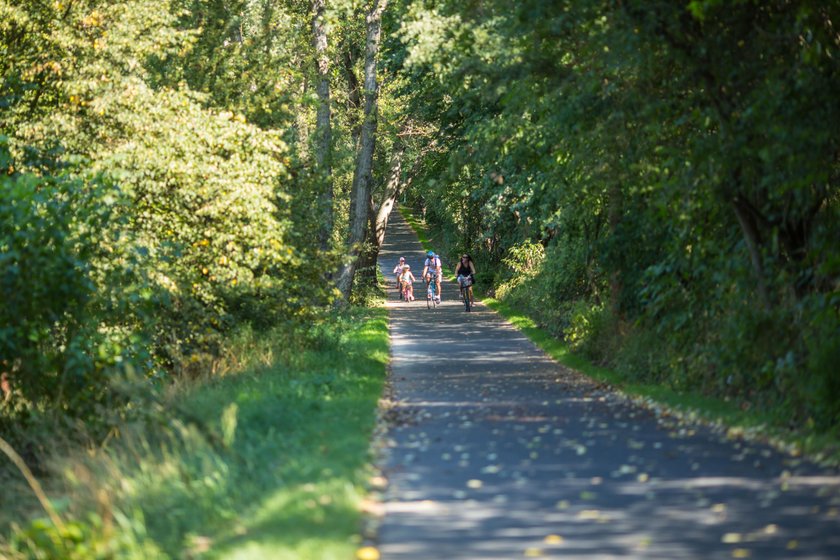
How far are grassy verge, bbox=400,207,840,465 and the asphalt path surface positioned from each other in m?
0.28

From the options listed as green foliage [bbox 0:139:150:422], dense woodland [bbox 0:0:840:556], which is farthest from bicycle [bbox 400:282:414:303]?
green foliage [bbox 0:139:150:422]

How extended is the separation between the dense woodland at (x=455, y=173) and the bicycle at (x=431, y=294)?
11977mm

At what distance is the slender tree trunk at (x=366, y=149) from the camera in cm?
3491

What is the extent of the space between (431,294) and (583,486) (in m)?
30.8

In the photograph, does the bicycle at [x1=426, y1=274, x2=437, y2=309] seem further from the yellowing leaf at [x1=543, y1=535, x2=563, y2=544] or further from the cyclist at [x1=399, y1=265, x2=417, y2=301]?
the yellowing leaf at [x1=543, y1=535, x2=563, y2=544]

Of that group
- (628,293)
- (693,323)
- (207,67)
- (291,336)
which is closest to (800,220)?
(693,323)

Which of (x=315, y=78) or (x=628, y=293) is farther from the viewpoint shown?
(x=315, y=78)

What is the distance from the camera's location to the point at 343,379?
17656 mm

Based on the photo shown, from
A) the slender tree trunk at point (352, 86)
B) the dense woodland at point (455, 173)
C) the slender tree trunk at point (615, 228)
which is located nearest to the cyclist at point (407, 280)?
the slender tree trunk at point (352, 86)

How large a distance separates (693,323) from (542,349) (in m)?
7.63

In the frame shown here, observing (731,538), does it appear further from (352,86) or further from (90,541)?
(352,86)

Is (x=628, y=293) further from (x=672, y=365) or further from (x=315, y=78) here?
(x=315, y=78)

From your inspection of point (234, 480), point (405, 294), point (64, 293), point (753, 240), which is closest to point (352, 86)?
point (405, 294)

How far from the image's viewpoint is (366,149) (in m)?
37.3
